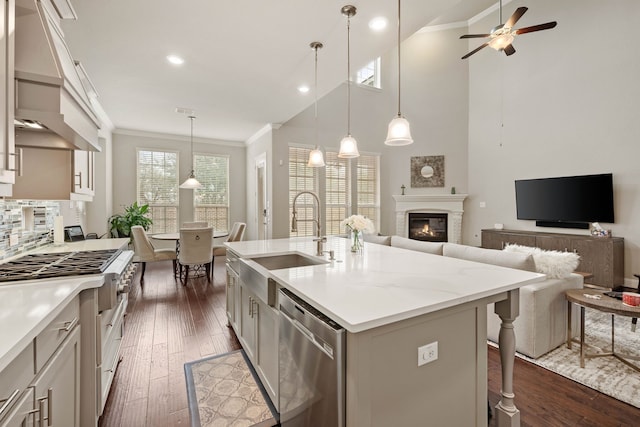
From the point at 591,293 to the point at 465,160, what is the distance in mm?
4811

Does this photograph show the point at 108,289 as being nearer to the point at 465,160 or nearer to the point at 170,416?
the point at 170,416

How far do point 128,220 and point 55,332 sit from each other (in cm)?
524

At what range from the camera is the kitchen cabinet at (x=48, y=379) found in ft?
2.98

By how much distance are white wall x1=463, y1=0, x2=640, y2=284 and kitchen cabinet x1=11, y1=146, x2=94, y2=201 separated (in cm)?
681

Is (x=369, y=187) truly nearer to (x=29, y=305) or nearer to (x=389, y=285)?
(x=389, y=285)

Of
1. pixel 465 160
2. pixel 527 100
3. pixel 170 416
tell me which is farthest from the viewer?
pixel 465 160

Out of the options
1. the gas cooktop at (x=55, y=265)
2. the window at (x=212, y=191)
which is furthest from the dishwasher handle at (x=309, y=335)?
the window at (x=212, y=191)

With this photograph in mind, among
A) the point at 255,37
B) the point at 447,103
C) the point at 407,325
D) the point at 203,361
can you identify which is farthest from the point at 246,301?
the point at 447,103

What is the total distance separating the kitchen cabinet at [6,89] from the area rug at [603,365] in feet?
11.8

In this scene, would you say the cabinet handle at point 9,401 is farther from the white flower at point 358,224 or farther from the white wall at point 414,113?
the white wall at point 414,113

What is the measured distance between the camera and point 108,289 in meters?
1.63

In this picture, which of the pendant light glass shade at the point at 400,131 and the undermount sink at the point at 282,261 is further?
the undermount sink at the point at 282,261

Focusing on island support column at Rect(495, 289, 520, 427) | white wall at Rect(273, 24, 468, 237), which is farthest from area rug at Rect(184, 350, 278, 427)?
Result: white wall at Rect(273, 24, 468, 237)

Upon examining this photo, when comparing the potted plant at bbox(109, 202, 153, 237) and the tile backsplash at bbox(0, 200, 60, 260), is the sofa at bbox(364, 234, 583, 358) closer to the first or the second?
the tile backsplash at bbox(0, 200, 60, 260)
